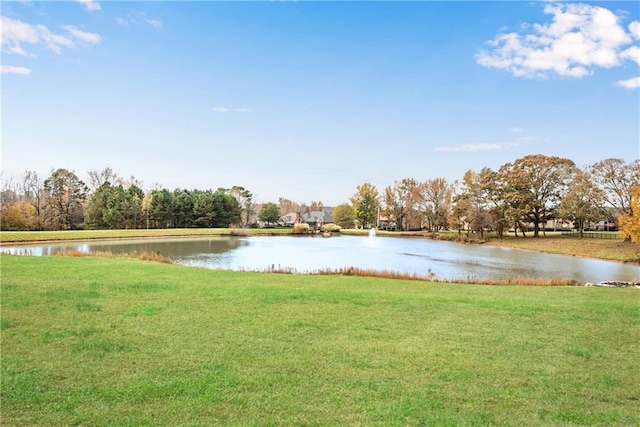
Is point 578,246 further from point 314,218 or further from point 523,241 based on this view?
point 314,218

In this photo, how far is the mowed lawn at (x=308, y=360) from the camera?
376 cm

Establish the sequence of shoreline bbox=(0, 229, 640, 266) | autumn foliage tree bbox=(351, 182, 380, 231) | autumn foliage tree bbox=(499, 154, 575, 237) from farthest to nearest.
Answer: autumn foliage tree bbox=(351, 182, 380, 231)
autumn foliage tree bbox=(499, 154, 575, 237)
shoreline bbox=(0, 229, 640, 266)

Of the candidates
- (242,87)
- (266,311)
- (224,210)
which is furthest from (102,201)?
(266,311)

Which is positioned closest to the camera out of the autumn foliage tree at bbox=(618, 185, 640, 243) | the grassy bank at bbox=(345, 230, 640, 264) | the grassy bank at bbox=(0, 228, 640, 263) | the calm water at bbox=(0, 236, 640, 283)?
the calm water at bbox=(0, 236, 640, 283)

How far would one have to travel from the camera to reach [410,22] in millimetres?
14711

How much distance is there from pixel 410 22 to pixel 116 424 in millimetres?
15078

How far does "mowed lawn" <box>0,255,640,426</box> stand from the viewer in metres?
3.76

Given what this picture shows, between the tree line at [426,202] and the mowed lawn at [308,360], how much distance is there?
27476 mm

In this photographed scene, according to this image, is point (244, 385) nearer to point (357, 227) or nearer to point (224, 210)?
point (224, 210)

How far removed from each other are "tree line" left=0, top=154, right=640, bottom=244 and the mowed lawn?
90.1 ft

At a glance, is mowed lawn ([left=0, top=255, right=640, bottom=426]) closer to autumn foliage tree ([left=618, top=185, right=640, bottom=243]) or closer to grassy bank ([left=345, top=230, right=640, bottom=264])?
autumn foliage tree ([left=618, top=185, right=640, bottom=243])

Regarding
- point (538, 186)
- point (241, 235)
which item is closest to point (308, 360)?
point (538, 186)

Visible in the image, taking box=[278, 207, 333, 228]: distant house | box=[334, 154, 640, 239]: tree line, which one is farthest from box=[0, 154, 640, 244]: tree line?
box=[278, 207, 333, 228]: distant house

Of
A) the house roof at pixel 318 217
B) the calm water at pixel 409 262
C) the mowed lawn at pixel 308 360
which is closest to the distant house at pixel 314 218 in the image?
the house roof at pixel 318 217
